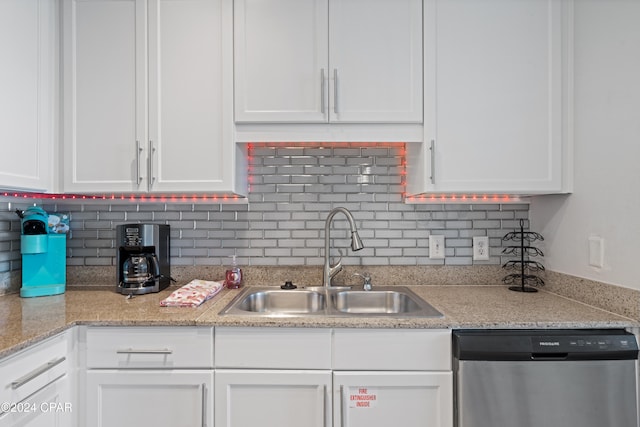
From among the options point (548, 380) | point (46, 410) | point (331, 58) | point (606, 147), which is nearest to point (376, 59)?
point (331, 58)

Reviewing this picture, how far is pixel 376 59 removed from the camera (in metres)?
1.65

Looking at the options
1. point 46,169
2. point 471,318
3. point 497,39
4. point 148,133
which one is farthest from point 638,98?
point 46,169

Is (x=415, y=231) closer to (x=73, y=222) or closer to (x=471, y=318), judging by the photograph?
(x=471, y=318)

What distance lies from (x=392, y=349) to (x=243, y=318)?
1.88 feet

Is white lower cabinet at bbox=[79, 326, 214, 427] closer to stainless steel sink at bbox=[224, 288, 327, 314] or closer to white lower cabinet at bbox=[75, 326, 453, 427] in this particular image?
white lower cabinet at bbox=[75, 326, 453, 427]

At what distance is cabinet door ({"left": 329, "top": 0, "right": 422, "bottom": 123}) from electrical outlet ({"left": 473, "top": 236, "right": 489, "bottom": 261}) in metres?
0.78

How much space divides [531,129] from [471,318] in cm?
90

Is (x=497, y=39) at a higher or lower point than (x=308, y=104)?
higher


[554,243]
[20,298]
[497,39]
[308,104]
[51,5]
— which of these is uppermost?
[51,5]

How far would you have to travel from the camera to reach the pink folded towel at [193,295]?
5.04 ft

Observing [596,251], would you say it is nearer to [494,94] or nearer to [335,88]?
[494,94]

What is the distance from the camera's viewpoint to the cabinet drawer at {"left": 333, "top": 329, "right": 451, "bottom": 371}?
4.44 ft

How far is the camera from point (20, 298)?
1.70 meters

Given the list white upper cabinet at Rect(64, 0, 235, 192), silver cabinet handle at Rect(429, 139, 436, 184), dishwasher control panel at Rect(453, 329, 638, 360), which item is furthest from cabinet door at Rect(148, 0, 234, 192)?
dishwasher control panel at Rect(453, 329, 638, 360)
